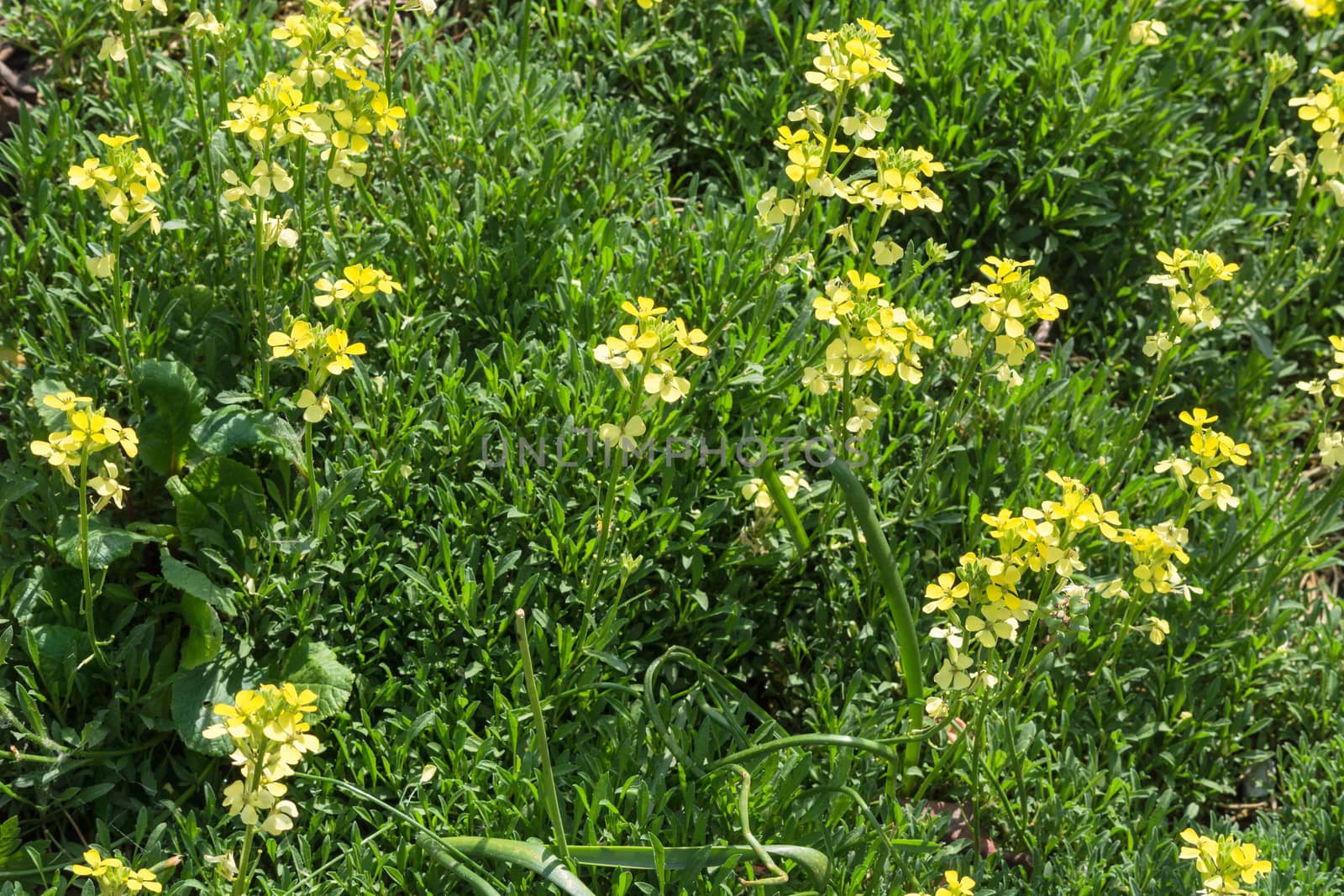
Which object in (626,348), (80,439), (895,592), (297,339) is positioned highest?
(626,348)

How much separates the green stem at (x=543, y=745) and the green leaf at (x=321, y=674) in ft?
1.63

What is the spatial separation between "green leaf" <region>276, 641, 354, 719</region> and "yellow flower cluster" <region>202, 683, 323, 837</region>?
62 cm

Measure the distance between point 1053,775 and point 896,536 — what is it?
675 mm

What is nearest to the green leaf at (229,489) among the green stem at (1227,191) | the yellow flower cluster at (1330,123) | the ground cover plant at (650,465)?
the ground cover plant at (650,465)

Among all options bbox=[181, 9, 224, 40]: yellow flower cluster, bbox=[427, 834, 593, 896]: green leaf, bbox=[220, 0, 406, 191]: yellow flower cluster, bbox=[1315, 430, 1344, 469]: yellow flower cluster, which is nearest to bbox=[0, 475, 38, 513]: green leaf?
bbox=[220, 0, 406, 191]: yellow flower cluster

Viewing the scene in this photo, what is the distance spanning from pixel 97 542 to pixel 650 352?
4.29 ft

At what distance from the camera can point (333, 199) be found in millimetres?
3482

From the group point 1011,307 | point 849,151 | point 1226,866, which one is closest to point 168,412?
point 849,151

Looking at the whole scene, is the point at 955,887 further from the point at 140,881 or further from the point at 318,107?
the point at 318,107

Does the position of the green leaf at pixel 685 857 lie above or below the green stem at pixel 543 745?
below

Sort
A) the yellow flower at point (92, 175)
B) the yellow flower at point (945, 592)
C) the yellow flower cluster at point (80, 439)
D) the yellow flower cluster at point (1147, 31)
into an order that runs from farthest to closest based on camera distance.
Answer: the yellow flower cluster at point (1147, 31) → the yellow flower at point (92, 175) → the yellow flower at point (945, 592) → the yellow flower cluster at point (80, 439)

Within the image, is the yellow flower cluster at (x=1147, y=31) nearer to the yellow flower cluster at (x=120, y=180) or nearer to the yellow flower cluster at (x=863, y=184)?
the yellow flower cluster at (x=863, y=184)

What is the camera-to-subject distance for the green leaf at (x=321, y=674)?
108 inches

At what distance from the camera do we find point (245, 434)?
289cm
